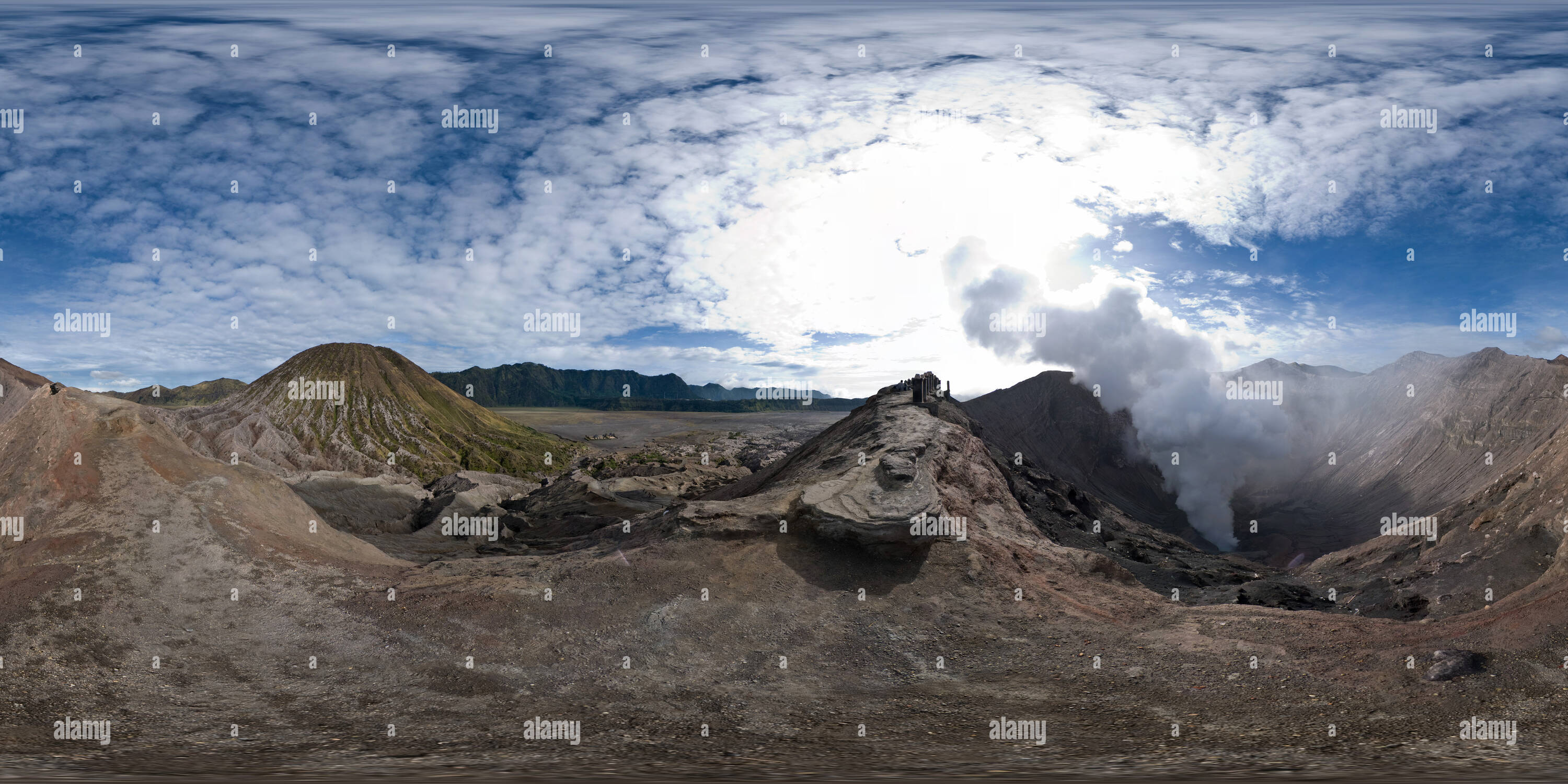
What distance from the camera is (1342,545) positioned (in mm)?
52125

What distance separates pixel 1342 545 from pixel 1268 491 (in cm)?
1801

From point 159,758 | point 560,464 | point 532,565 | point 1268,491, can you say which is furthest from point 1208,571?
point 560,464

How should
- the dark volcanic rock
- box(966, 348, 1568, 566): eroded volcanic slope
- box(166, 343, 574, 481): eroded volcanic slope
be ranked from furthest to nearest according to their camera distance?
box(166, 343, 574, 481): eroded volcanic slope, box(966, 348, 1568, 566): eroded volcanic slope, the dark volcanic rock

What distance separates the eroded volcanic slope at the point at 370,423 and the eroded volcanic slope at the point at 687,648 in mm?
49224

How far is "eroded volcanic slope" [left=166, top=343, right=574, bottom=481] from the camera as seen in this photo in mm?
66750

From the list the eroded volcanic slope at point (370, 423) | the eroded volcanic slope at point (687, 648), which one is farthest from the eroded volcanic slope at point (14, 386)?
the eroded volcanic slope at point (687, 648)

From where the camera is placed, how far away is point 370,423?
3666 inches

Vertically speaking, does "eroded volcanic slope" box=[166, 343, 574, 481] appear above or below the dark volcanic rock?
above

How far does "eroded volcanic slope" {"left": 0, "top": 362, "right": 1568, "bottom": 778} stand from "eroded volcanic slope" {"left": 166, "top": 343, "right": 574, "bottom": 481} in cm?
4922

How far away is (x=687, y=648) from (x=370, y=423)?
90.6 m

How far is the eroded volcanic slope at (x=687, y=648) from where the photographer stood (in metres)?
11.4

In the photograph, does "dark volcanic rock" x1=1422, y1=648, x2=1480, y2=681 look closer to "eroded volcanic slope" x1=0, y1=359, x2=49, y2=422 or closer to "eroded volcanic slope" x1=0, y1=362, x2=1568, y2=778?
"eroded volcanic slope" x1=0, y1=362, x2=1568, y2=778

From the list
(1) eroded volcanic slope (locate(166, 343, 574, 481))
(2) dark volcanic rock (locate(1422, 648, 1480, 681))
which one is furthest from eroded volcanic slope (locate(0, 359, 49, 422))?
(2) dark volcanic rock (locate(1422, 648, 1480, 681))

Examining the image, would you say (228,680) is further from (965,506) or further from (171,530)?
(965,506)
